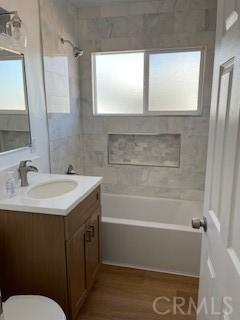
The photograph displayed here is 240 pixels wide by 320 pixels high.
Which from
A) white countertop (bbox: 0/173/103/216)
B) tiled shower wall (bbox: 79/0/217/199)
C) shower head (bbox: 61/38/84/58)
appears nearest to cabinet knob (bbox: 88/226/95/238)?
white countertop (bbox: 0/173/103/216)

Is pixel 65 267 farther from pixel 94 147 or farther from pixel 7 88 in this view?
pixel 94 147

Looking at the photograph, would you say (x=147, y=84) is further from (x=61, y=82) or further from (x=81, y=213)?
(x=81, y=213)

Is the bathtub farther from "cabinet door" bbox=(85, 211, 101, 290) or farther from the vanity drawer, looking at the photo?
the vanity drawer

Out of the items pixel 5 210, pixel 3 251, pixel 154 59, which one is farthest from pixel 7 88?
pixel 154 59

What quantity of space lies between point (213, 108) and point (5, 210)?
1.25m

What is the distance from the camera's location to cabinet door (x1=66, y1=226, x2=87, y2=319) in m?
1.52

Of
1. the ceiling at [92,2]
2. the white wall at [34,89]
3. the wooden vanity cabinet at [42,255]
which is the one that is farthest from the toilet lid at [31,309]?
the ceiling at [92,2]

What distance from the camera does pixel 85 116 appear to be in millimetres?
3000

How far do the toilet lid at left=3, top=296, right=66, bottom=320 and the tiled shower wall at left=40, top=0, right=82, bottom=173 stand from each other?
1299 mm

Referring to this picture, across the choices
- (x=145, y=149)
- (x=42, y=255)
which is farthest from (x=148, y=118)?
(x=42, y=255)

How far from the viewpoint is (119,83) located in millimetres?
2941

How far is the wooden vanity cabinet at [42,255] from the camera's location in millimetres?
1455

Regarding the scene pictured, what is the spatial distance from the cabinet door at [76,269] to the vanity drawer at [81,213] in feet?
0.16

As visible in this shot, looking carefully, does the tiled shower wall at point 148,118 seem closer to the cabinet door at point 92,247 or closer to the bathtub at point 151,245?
the bathtub at point 151,245
